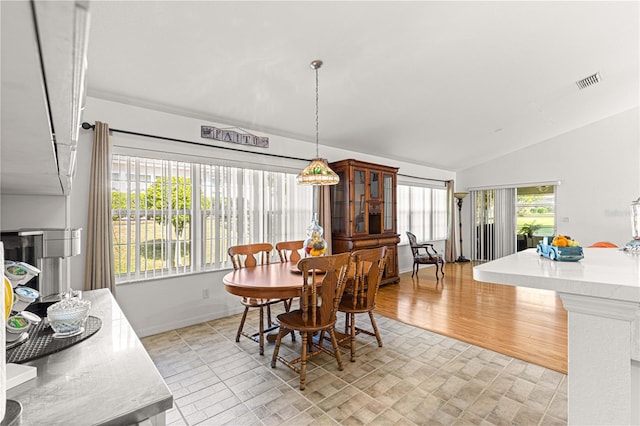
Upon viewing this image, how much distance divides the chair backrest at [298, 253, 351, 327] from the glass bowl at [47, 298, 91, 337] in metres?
1.27


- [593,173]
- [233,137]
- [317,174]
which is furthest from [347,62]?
[593,173]

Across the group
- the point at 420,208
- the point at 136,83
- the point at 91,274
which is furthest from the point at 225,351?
the point at 420,208

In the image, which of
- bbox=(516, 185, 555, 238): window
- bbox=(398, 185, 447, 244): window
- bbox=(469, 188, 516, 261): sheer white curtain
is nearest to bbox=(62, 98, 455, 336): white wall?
bbox=(398, 185, 447, 244): window

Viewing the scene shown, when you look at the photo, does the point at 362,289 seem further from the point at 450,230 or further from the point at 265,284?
the point at 450,230

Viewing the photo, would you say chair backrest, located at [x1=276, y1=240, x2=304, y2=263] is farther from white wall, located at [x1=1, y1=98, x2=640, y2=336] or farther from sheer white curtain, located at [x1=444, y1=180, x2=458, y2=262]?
sheer white curtain, located at [x1=444, y1=180, x2=458, y2=262]

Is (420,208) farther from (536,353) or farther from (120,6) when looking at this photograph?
(120,6)

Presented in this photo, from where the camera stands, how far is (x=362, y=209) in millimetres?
4828

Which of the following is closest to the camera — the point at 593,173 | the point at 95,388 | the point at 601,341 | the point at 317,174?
the point at 95,388

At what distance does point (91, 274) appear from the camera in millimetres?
2744

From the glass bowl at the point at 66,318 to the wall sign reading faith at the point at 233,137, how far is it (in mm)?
2735

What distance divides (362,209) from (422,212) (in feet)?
9.24

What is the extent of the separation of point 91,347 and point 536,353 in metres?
3.21

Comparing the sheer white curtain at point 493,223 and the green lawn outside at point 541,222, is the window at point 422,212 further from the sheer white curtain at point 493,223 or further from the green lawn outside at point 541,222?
the green lawn outside at point 541,222

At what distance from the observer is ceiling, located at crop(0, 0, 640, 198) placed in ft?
7.06
